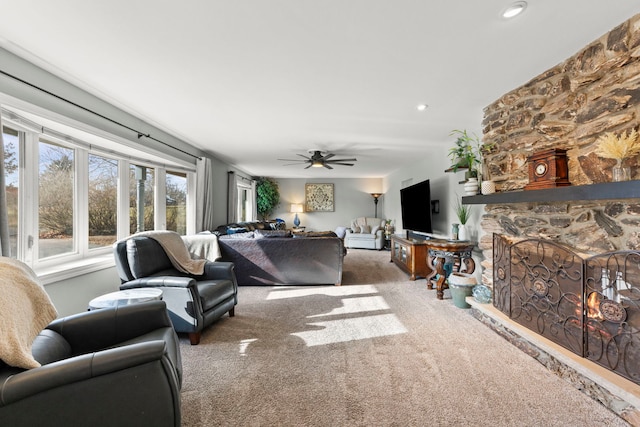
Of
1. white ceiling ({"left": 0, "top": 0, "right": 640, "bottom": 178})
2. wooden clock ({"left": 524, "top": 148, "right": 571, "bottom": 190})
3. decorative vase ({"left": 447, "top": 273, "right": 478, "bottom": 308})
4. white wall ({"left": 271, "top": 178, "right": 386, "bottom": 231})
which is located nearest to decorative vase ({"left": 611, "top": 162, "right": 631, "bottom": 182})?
wooden clock ({"left": 524, "top": 148, "right": 571, "bottom": 190})

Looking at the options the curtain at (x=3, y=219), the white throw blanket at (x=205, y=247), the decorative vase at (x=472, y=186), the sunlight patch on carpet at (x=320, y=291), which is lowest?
the sunlight patch on carpet at (x=320, y=291)

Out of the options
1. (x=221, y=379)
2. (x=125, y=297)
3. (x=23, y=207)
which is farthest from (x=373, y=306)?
(x=23, y=207)

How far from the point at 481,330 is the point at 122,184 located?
4.30m

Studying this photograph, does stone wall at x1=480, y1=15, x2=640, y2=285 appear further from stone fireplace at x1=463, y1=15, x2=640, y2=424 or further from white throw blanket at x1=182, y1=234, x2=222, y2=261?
white throw blanket at x1=182, y1=234, x2=222, y2=261

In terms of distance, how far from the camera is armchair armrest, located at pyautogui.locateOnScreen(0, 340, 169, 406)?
92 cm

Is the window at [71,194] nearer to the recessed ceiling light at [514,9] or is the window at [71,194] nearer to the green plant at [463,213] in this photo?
the recessed ceiling light at [514,9]

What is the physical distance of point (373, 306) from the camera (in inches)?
125

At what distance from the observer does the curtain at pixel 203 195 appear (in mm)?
4598

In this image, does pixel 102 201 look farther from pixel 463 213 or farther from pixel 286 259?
pixel 463 213

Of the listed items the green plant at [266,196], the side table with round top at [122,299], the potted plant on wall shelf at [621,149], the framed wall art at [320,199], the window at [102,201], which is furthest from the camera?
the framed wall art at [320,199]

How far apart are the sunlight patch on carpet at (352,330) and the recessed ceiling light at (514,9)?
7.94 feet

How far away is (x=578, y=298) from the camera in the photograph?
1828 mm

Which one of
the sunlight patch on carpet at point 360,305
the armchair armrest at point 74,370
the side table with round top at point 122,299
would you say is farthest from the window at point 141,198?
the armchair armrest at point 74,370

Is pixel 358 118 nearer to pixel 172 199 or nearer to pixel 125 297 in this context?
pixel 125 297
